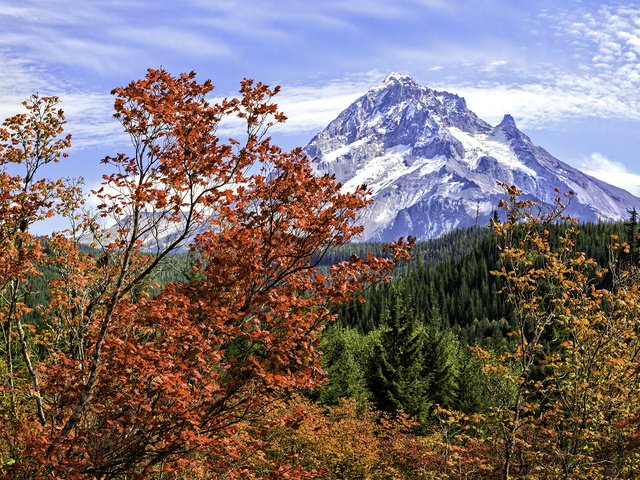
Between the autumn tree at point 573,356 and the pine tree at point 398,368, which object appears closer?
the autumn tree at point 573,356

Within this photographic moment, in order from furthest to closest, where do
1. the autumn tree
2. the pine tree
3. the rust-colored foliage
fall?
the pine tree → the autumn tree → the rust-colored foliage

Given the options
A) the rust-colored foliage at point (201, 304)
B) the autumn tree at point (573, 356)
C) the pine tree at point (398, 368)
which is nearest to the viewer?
the rust-colored foliage at point (201, 304)

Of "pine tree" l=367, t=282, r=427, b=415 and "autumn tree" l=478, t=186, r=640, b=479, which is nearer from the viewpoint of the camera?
"autumn tree" l=478, t=186, r=640, b=479

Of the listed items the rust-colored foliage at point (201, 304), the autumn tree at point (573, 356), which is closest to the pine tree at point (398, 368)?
the autumn tree at point (573, 356)

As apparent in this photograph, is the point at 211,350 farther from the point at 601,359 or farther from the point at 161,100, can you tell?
the point at 601,359

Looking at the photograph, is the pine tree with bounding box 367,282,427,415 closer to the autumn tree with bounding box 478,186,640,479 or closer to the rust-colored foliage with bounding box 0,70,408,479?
the autumn tree with bounding box 478,186,640,479

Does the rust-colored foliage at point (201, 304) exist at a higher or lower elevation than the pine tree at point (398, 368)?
higher

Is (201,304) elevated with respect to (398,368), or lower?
elevated

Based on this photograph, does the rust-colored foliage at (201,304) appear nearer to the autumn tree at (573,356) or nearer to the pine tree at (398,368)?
the autumn tree at (573,356)

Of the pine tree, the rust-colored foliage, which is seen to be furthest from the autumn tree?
the pine tree

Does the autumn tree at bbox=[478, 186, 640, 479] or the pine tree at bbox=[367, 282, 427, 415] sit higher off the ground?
the autumn tree at bbox=[478, 186, 640, 479]

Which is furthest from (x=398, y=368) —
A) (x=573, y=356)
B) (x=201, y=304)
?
(x=201, y=304)

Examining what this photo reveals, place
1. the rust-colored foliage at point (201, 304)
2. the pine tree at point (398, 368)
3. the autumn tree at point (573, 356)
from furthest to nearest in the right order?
the pine tree at point (398, 368) → the autumn tree at point (573, 356) → the rust-colored foliage at point (201, 304)

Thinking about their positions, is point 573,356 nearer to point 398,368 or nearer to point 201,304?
point 201,304
